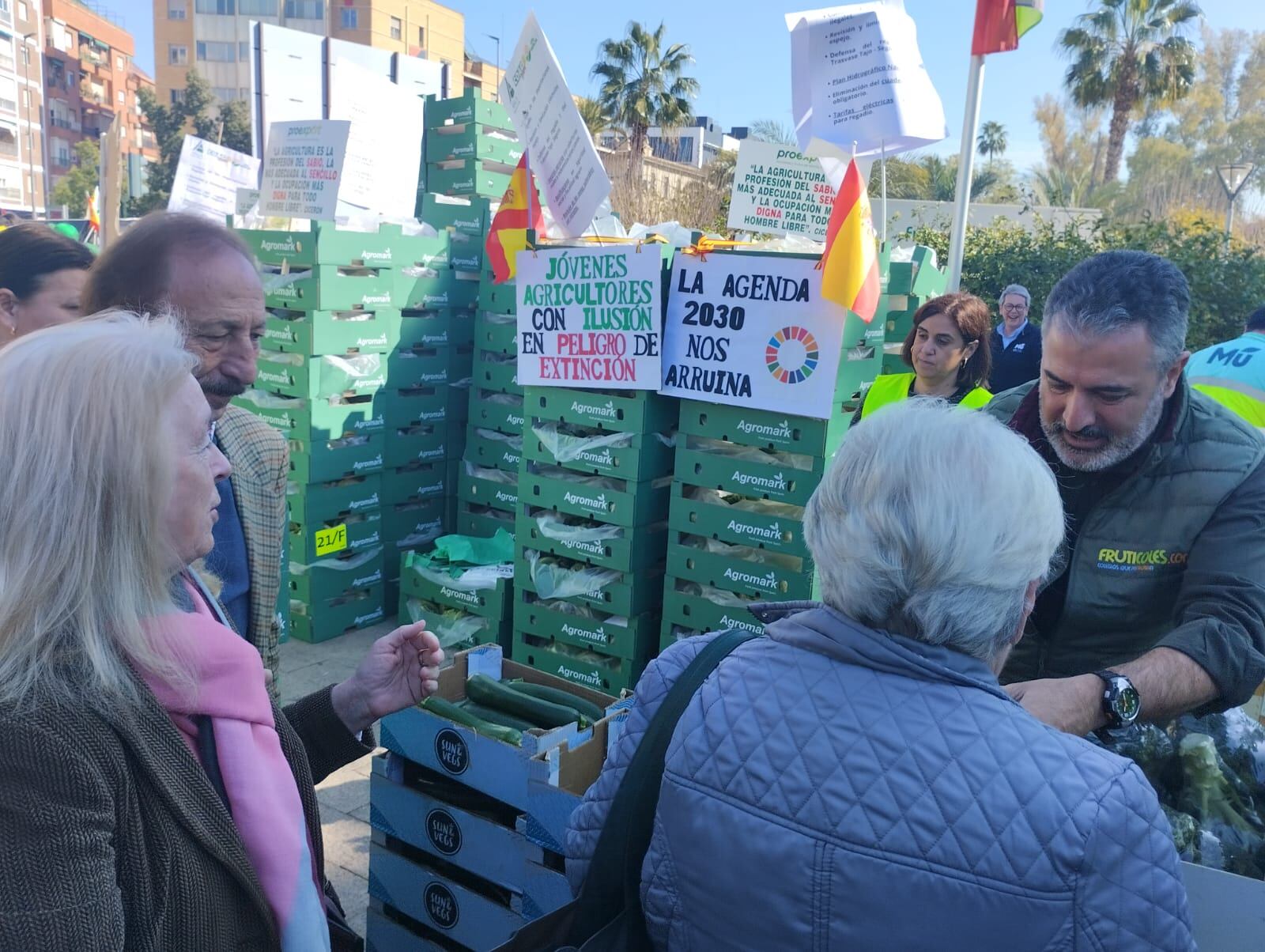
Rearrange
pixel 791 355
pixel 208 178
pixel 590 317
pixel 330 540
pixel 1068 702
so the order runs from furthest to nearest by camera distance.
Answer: pixel 208 178 → pixel 330 540 → pixel 590 317 → pixel 791 355 → pixel 1068 702

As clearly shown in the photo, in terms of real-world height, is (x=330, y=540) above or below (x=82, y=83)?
below

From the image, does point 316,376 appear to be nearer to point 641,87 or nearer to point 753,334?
point 753,334

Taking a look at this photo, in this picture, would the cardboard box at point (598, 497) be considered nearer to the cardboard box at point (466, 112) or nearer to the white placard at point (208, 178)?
the cardboard box at point (466, 112)

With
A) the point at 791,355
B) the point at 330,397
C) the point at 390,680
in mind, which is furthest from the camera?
the point at 330,397

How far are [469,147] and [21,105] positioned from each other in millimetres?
55503

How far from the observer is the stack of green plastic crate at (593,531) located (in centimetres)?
441

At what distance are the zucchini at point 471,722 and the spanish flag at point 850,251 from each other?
215 cm

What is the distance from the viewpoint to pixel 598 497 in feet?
14.7

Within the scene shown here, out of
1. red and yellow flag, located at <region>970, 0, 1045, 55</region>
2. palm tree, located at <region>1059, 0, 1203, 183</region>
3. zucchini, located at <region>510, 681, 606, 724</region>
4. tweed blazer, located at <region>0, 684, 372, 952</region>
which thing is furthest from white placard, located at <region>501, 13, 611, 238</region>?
palm tree, located at <region>1059, 0, 1203, 183</region>

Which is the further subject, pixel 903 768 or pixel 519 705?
pixel 519 705

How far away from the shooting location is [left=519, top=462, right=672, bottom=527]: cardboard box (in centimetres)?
440

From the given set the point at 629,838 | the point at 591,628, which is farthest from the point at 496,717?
the point at 591,628

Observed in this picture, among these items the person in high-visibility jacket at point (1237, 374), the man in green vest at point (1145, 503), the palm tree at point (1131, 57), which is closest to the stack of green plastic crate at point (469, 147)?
the person in high-visibility jacket at point (1237, 374)

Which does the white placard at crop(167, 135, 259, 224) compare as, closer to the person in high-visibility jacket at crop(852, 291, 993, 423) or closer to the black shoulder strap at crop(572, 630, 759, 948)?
the person in high-visibility jacket at crop(852, 291, 993, 423)
